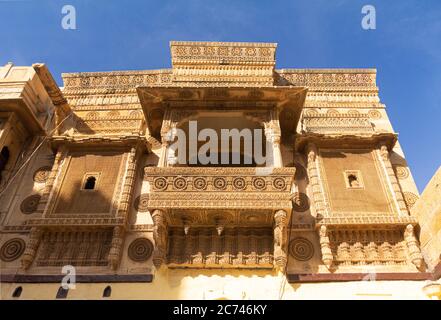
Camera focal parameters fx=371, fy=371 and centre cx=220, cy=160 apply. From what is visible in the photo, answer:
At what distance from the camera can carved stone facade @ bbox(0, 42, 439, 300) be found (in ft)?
20.9

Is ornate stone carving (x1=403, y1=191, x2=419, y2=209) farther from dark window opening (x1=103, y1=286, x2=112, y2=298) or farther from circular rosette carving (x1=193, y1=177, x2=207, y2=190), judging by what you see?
dark window opening (x1=103, y1=286, x2=112, y2=298)

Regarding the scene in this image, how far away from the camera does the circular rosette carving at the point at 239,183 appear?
637cm

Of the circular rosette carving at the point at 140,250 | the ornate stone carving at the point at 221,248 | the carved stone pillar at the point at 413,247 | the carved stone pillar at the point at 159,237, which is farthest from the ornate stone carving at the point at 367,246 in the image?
the circular rosette carving at the point at 140,250

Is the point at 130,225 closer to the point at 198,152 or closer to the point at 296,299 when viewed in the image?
the point at 198,152

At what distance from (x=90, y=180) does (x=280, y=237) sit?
401 cm

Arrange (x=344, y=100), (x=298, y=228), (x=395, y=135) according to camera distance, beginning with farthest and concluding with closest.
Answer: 1. (x=344, y=100)
2. (x=395, y=135)
3. (x=298, y=228)

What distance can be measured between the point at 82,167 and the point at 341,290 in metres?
5.48

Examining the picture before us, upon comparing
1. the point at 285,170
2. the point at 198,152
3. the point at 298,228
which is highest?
the point at 198,152

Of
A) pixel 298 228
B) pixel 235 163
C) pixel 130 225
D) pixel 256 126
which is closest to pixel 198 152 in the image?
pixel 235 163

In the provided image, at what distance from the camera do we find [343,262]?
253 inches

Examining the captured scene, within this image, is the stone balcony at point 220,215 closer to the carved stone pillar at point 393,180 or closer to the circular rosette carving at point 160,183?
the circular rosette carving at point 160,183

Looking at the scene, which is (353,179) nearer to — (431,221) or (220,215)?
(431,221)

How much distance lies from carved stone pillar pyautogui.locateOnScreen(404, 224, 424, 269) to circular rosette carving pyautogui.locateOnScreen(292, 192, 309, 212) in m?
1.78

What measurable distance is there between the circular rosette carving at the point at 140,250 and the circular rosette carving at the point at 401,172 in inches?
207
